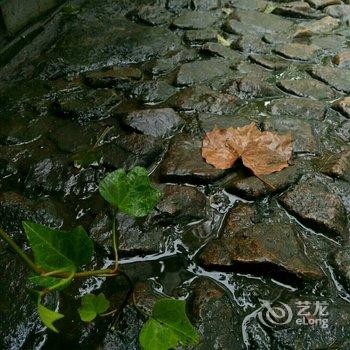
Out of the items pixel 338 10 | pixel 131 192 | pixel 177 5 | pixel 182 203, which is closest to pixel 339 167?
pixel 182 203

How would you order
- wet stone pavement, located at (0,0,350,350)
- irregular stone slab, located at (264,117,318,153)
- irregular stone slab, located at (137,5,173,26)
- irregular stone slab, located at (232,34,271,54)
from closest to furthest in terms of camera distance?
wet stone pavement, located at (0,0,350,350) → irregular stone slab, located at (264,117,318,153) → irregular stone slab, located at (232,34,271,54) → irregular stone slab, located at (137,5,173,26)

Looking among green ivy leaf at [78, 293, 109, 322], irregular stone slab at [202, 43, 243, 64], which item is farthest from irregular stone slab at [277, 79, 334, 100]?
green ivy leaf at [78, 293, 109, 322]

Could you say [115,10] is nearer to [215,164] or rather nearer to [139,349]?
[215,164]

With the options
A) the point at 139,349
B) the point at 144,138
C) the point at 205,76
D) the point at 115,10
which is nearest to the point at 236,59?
the point at 205,76

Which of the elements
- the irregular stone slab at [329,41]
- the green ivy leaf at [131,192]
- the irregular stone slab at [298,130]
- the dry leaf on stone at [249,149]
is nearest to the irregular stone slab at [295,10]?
the irregular stone slab at [329,41]

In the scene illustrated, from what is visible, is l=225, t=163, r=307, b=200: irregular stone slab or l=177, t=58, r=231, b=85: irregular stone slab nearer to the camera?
l=225, t=163, r=307, b=200: irregular stone slab

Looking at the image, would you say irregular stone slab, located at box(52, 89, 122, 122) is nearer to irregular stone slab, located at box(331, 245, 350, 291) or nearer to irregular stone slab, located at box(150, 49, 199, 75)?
irregular stone slab, located at box(150, 49, 199, 75)

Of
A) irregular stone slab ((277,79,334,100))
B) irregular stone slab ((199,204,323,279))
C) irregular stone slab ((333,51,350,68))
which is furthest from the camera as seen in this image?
irregular stone slab ((333,51,350,68))
